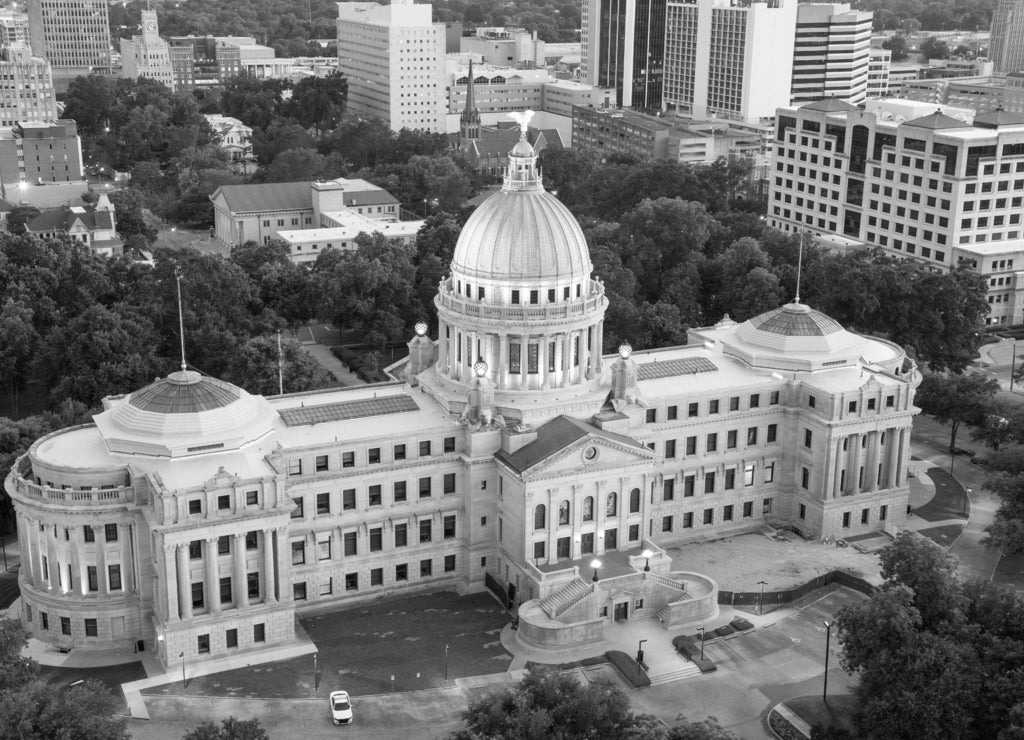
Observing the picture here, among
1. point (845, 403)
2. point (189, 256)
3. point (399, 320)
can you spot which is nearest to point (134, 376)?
point (189, 256)

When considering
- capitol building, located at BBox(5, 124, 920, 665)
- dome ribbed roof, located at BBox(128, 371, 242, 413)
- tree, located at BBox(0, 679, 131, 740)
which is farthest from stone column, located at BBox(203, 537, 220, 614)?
tree, located at BBox(0, 679, 131, 740)

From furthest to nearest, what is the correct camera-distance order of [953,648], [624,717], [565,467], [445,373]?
[445,373]
[565,467]
[953,648]
[624,717]

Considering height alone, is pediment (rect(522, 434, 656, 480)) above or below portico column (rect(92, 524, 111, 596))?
above

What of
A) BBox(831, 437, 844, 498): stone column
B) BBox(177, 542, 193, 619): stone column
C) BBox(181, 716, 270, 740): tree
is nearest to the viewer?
BBox(181, 716, 270, 740): tree

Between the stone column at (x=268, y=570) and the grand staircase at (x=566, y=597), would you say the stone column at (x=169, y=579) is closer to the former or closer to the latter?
the stone column at (x=268, y=570)

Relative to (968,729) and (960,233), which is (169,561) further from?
(960,233)

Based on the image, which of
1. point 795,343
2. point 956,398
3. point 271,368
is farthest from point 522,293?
point 956,398

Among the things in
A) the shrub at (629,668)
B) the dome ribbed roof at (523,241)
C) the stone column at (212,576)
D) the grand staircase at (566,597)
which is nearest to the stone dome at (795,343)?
the dome ribbed roof at (523,241)

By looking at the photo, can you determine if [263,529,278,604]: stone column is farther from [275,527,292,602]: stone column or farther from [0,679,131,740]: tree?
[0,679,131,740]: tree
